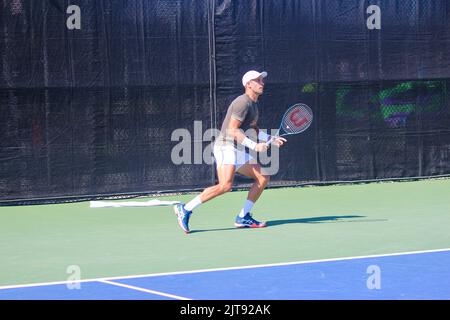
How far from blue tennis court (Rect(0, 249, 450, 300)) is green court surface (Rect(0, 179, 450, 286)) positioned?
0.36 m

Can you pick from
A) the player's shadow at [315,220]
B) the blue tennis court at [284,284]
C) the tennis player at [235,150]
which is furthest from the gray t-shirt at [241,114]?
the blue tennis court at [284,284]

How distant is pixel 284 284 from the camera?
22.2 ft

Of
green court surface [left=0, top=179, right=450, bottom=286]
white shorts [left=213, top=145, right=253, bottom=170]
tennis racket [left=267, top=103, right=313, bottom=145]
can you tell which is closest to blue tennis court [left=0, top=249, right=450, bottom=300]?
green court surface [left=0, top=179, right=450, bottom=286]

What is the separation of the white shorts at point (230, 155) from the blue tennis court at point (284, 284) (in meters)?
2.05

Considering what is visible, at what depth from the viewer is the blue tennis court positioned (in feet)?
20.8

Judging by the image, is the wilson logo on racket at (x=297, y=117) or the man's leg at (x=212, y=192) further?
the wilson logo on racket at (x=297, y=117)

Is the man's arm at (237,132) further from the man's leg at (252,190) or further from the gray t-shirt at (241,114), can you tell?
the man's leg at (252,190)

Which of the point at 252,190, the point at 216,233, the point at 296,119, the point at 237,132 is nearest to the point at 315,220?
the point at 252,190

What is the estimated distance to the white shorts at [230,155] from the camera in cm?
949

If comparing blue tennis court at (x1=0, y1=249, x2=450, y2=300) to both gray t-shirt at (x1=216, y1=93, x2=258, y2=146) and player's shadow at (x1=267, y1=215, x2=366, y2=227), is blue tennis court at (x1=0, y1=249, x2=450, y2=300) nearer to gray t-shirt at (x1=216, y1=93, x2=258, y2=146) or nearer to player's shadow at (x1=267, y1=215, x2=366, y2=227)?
gray t-shirt at (x1=216, y1=93, x2=258, y2=146)

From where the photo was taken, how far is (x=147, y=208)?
38.3 ft

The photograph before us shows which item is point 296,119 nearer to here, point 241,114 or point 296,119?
point 296,119

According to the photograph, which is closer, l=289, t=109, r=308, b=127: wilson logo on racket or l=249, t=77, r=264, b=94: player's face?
l=249, t=77, r=264, b=94: player's face
